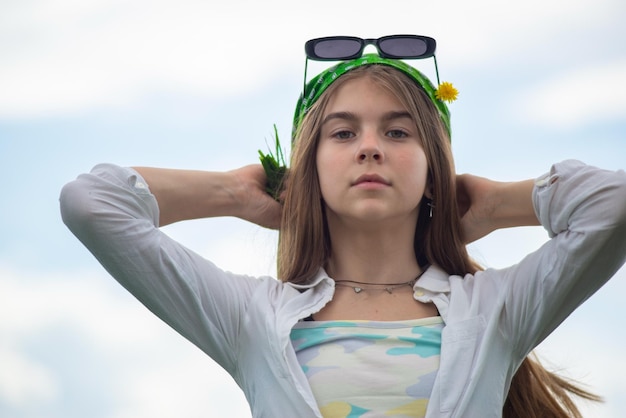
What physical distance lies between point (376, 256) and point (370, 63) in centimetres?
86

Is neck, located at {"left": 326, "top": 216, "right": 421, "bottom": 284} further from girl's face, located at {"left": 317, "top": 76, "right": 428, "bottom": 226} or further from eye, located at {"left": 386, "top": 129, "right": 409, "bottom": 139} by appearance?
eye, located at {"left": 386, "top": 129, "right": 409, "bottom": 139}

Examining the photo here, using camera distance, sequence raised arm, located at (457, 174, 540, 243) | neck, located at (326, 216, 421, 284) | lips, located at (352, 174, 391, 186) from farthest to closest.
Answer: neck, located at (326, 216, 421, 284) < raised arm, located at (457, 174, 540, 243) < lips, located at (352, 174, 391, 186)

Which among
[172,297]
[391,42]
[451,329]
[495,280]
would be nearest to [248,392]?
[172,297]

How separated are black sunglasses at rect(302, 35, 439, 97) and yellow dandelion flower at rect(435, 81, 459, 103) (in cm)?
17

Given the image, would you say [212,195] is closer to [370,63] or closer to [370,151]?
[370,151]

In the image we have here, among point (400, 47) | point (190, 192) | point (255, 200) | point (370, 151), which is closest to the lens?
point (370, 151)

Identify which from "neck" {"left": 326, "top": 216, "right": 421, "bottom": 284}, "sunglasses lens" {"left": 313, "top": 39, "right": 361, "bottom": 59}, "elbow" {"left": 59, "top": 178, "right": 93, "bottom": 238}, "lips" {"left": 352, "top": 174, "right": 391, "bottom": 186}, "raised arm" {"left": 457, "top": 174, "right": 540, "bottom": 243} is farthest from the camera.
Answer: "sunglasses lens" {"left": 313, "top": 39, "right": 361, "bottom": 59}

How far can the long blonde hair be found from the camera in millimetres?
4285

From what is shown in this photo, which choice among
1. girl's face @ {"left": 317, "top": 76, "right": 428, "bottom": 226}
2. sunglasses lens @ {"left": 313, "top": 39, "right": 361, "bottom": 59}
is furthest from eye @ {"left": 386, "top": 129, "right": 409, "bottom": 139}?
sunglasses lens @ {"left": 313, "top": 39, "right": 361, "bottom": 59}

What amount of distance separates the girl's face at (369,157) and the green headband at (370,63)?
0.36 feet

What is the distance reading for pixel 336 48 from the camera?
14.8ft

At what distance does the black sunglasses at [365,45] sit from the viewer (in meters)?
4.50

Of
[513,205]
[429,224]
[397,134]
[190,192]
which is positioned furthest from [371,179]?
[190,192]

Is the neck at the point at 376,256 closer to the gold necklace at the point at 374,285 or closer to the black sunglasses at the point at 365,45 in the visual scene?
the gold necklace at the point at 374,285
